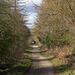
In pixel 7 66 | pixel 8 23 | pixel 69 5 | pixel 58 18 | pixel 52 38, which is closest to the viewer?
pixel 69 5

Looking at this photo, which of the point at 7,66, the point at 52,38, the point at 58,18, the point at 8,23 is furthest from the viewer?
the point at 52,38

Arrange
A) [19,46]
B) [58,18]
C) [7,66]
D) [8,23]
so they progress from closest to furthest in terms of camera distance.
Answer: [8,23] < [58,18] < [7,66] < [19,46]

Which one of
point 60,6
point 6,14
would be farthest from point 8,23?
point 60,6

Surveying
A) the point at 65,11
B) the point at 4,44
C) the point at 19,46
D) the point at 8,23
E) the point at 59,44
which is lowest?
the point at 59,44

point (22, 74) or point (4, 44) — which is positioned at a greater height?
point (4, 44)

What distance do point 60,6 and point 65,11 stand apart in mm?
552

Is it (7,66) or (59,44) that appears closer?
(7,66)

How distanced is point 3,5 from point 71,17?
5226 millimetres

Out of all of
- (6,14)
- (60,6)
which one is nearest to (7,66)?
(6,14)

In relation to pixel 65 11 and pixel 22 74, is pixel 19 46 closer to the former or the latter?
pixel 22 74

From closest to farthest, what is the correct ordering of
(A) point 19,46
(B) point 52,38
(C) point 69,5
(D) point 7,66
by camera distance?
(C) point 69,5 < (D) point 7,66 < (A) point 19,46 < (B) point 52,38

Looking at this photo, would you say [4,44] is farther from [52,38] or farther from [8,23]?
[52,38]

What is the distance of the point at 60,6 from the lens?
38.0 ft

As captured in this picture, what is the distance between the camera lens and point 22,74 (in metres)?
13.8
